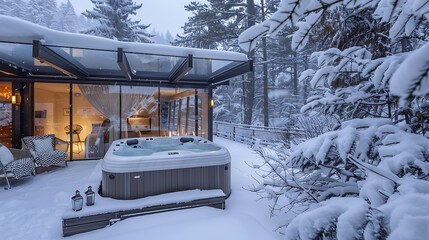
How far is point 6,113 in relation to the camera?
290 inches

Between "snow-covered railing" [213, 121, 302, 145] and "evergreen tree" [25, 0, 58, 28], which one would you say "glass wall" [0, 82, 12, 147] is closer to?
"snow-covered railing" [213, 121, 302, 145]

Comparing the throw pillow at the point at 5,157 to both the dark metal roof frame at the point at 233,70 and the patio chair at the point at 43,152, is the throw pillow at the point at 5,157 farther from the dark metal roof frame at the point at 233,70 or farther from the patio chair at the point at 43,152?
the dark metal roof frame at the point at 233,70

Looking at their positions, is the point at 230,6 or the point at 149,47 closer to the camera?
the point at 149,47

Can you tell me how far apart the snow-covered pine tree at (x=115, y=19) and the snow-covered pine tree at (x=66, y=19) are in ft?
40.2

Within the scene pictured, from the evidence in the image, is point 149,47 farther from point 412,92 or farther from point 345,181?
point 412,92

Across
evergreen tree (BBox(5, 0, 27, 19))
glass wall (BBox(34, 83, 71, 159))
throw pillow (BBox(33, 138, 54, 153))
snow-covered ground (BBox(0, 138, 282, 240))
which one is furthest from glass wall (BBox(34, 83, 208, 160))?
evergreen tree (BBox(5, 0, 27, 19))

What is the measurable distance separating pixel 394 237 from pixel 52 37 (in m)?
5.05

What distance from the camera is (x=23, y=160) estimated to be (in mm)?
5324

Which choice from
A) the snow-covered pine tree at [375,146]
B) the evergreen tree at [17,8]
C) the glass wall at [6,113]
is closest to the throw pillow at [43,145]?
the glass wall at [6,113]

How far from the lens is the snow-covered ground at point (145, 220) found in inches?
122

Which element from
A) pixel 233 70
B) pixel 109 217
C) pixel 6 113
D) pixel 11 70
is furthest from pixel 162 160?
pixel 6 113

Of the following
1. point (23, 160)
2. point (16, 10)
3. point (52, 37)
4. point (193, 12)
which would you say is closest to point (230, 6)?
point (193, 12)

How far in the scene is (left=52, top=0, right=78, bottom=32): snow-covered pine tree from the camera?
25609 mm

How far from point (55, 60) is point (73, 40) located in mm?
999
